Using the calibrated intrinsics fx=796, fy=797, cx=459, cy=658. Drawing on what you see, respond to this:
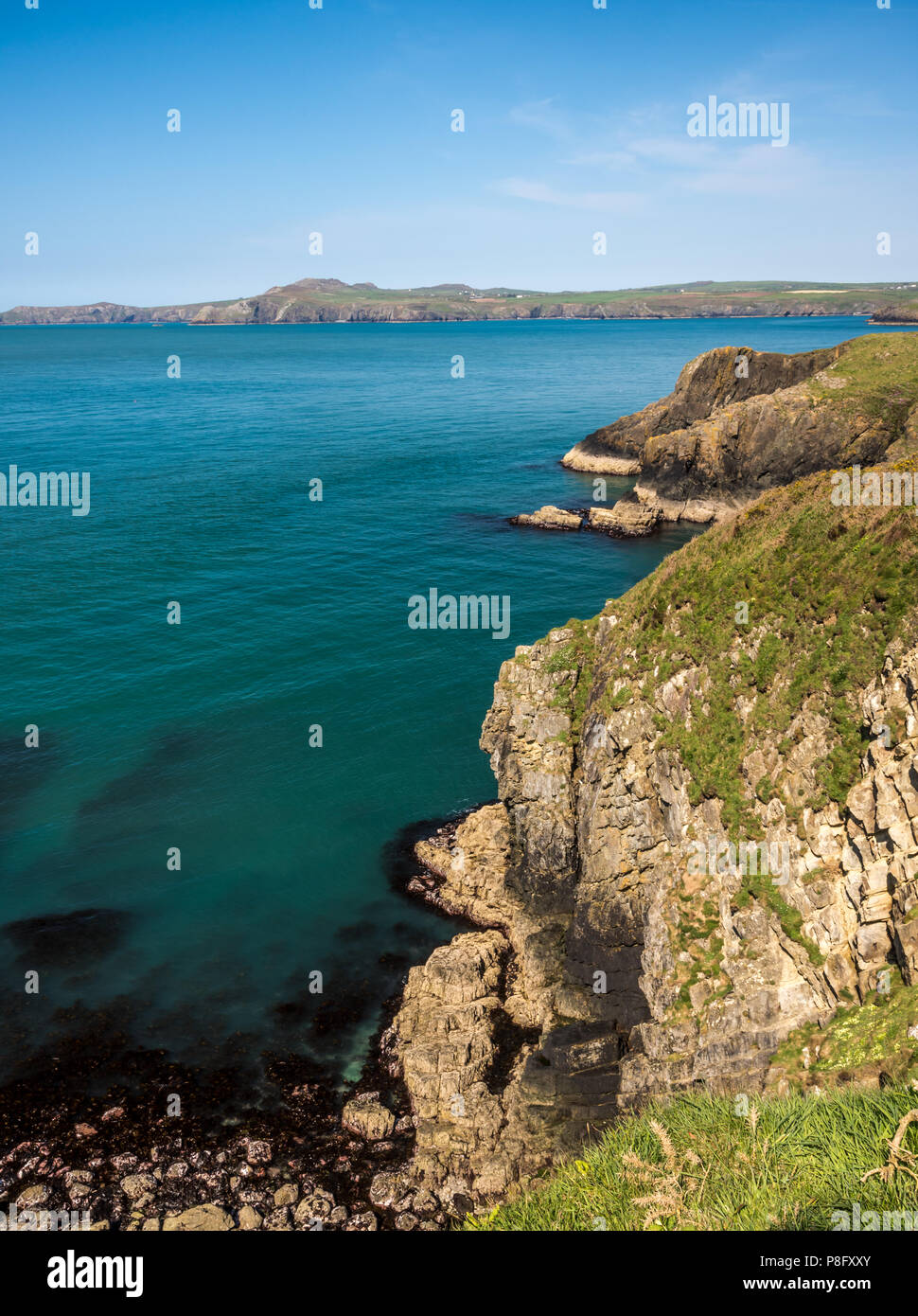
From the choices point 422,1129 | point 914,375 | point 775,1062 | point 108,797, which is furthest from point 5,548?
point 914,375

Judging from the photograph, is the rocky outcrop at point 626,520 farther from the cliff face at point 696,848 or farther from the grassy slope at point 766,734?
the cliff face at point 696,848

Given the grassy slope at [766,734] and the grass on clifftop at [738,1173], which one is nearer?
the grass on clifftop at [738,1173]

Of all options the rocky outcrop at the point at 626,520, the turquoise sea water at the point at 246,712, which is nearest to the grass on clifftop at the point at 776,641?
the turquoise sea water at the point at 246,712

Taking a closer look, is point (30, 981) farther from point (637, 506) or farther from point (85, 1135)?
point (637, 506)

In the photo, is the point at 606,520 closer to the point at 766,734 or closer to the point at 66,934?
the point at 766,734

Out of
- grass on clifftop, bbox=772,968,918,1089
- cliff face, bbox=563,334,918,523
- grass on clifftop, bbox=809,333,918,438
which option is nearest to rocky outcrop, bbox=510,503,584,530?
cliff face, bbox=563,334,918,523

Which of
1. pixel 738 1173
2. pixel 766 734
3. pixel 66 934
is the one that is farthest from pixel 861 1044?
pixel 66 934
